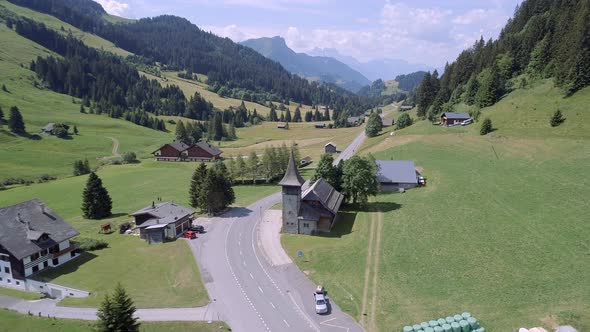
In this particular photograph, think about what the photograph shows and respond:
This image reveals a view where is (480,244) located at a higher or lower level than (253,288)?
higher

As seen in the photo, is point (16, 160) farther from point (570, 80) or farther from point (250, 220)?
point (570, 80)

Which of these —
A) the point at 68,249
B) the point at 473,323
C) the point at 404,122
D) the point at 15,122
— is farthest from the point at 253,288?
the point at 15,122

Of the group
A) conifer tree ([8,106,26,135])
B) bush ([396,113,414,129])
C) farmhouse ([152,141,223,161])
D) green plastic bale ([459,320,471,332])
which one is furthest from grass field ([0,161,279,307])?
bush ([396,113,414,129])

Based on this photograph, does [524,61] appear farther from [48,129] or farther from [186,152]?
[48,129]

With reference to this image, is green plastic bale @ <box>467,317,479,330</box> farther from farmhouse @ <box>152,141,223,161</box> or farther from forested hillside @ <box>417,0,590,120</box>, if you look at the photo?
farmhouse @ <box>152,141,223,161</box>

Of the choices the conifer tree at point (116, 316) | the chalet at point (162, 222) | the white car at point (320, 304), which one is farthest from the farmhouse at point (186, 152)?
the conifer tree at point (116, 316)

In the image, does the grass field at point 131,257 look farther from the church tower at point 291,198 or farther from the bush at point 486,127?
the bush at point 486,127
